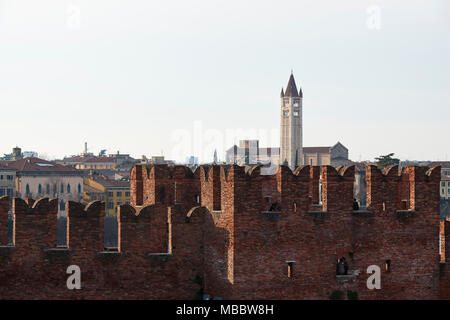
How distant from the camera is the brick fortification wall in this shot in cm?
1988

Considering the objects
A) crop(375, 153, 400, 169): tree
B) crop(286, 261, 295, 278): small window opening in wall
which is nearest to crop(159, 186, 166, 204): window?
crop(286, 261, 295, 278): small window opening in wall

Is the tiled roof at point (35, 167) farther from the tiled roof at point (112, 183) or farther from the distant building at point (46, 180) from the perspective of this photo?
the tiled roof at point (112, 183)

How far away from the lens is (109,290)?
66.3 ft

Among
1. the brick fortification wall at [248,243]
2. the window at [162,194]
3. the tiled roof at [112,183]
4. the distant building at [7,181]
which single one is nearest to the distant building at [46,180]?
the distant building at [7,181]

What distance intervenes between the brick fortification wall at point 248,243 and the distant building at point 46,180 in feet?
368

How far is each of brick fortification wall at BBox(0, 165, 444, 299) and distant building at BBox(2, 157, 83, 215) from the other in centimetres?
11213

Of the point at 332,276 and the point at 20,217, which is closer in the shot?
the point at 20,217

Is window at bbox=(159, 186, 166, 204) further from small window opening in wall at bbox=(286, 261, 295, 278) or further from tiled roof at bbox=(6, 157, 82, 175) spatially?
tiled roof at bbox=(6, 157, 82, 175)

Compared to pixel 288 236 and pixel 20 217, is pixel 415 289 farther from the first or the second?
pixel 20 217

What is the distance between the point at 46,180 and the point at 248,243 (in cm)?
11893

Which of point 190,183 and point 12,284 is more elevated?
point 190,183

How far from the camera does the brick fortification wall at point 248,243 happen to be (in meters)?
19.9
